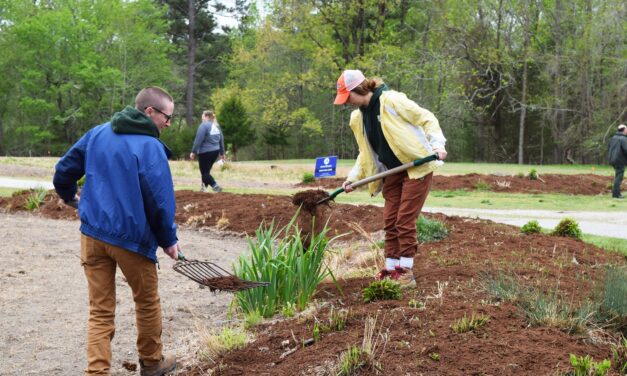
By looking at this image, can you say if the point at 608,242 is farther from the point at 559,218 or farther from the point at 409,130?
the point at 409,130

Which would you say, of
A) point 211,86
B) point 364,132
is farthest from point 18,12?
point 364,132

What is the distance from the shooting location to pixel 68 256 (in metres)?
8.87

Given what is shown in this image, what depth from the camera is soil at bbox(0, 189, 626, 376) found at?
12.9 feet

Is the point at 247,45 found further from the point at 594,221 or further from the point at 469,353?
the point at 469,353

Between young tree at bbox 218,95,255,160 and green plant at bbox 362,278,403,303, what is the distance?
38.1 m

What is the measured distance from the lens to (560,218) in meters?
12.5

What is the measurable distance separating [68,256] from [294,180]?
14.5 metres

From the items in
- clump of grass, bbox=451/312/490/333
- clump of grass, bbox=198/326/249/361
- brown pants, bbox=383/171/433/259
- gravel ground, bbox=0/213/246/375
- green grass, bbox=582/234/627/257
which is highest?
brown pants, bbox=383/171/433/259

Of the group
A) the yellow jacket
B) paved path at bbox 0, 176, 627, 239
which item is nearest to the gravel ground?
the yellow jacket

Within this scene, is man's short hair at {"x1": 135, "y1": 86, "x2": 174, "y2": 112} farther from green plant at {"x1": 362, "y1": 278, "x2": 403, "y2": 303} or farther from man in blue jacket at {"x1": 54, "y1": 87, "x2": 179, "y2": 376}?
green plant at {"x1": 362, "y1": 278, "x2": 403, "y2": 303}

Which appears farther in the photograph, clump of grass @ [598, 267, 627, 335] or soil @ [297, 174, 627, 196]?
soil @ [297, 174, 627, 196]

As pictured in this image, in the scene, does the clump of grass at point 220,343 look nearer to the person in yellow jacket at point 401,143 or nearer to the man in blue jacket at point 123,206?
the man in blue jacket at point 123,206

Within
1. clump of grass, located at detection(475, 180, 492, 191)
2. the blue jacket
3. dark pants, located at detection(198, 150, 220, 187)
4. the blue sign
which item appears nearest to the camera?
the blue jacket

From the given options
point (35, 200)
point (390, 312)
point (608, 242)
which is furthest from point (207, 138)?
point (390, 312)
